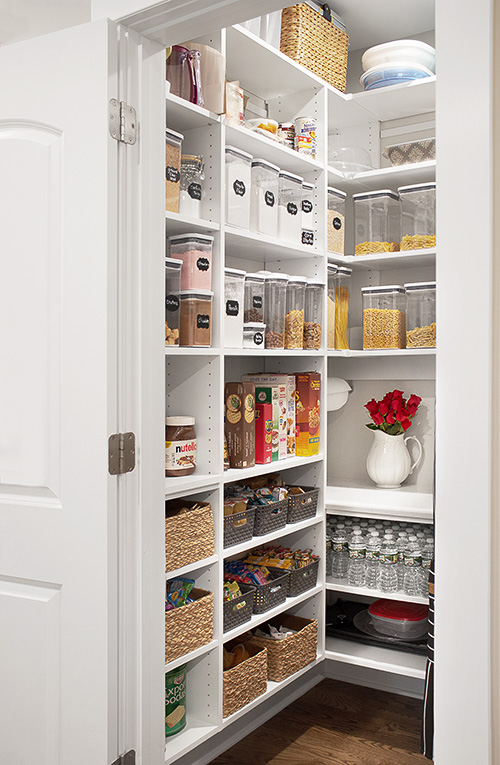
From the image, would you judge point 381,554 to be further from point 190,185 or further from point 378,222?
point 190,185

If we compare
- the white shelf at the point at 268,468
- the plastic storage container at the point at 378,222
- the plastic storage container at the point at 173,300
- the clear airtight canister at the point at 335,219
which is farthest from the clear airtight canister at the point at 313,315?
the plastic storage container at the point at 173,300

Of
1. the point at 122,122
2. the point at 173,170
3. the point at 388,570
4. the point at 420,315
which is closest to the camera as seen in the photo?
the point at 122,122

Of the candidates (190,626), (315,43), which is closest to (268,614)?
(190,626)

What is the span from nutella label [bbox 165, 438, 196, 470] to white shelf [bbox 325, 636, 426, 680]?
1.21m

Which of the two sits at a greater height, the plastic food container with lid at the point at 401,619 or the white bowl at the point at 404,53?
the white bowl at the point at 404,53

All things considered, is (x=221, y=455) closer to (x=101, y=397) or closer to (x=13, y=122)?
(x=101, y=397)

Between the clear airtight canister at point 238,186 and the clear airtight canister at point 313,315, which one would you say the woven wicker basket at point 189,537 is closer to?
the clear airtight canister at point 313,315

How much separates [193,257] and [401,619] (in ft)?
5.63

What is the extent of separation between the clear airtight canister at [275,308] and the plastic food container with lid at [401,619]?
1.21 m

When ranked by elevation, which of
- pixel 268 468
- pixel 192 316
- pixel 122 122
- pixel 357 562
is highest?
pixel 122 122

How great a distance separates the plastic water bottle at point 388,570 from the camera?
2.80m

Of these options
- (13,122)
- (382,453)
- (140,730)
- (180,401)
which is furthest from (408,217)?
(140,730)

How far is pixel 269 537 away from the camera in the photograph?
8.46 ft

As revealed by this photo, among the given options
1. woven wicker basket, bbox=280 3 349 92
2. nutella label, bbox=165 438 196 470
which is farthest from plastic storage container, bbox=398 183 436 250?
nutella label, bbox=165 438 196 470
